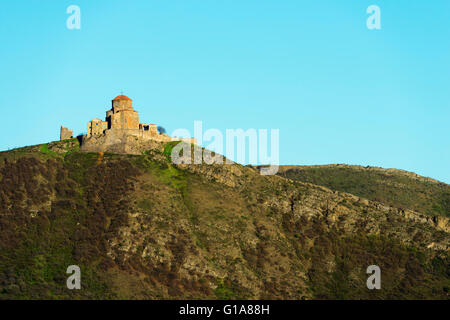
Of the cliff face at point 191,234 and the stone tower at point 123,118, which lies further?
the stone tower at point 123,118

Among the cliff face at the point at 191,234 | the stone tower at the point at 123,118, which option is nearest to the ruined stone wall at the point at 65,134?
the cliff face at the point at 191,234

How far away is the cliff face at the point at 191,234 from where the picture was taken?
12306cm

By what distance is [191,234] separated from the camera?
13412cm

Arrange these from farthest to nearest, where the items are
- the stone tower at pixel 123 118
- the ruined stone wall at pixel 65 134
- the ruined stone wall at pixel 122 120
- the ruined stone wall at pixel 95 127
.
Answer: the ruined stone wall at pixel 65 134 → the ruined stone wall at pixel 95 127 → the stone tower at pixel 123 118 → the ruined stone wall at pixel 122 120

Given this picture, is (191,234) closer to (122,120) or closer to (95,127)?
(122,120)

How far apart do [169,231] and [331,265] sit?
29.4 m

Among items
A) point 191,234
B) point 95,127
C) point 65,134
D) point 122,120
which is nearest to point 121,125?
point 122,120

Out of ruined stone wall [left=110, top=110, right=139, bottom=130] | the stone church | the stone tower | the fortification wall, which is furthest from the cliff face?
ruined stone wall [left=110, top=110, right=139, bottom=130]

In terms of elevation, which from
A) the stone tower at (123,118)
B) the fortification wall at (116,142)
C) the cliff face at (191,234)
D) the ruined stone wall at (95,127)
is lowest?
the cliff face at (191,234)

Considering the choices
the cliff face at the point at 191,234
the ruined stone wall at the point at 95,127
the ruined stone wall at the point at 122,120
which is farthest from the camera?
the ruined stone wall at the point at 95,127

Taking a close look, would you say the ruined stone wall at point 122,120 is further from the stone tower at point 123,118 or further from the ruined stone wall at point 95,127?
the ruined stone wall at point 95,127

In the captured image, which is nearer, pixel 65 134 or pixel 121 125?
pixel 121 125

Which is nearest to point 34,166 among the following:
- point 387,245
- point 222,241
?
point 222,241

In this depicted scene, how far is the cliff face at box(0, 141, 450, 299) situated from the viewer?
123 metres
